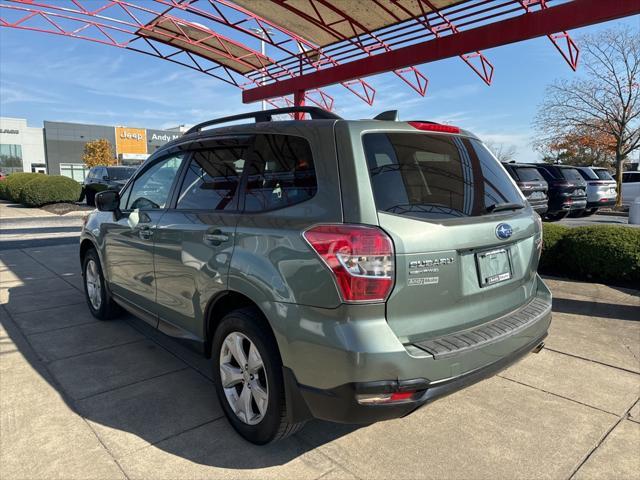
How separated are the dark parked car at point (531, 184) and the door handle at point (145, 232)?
997 cm

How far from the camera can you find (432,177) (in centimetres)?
243

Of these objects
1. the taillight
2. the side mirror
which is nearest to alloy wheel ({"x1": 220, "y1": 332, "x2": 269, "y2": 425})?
A: the taillight

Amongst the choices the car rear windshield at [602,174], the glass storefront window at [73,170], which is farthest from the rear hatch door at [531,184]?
the glass storefront window at [73,170]

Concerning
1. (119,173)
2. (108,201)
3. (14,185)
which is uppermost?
(119,173)

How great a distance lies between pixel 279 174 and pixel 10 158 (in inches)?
3084

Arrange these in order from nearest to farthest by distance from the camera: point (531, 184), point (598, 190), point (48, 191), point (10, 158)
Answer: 1. point (531, 184)
2. point (598, 190)
3. point (48, 191)
4. point (10, 158)

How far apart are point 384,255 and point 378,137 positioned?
680mm

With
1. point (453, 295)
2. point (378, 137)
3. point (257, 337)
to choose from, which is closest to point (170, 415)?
point (257, 337)

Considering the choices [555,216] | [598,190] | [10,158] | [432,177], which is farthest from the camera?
[10,158]

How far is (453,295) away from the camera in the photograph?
229cm

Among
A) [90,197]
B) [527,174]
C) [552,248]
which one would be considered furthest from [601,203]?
[90,197]

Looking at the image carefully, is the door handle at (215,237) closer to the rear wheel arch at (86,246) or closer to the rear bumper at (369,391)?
the rear bumper at (369,391)

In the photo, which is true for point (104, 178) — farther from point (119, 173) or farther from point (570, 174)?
point (570, 174)

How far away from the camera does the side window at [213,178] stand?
291 cm
